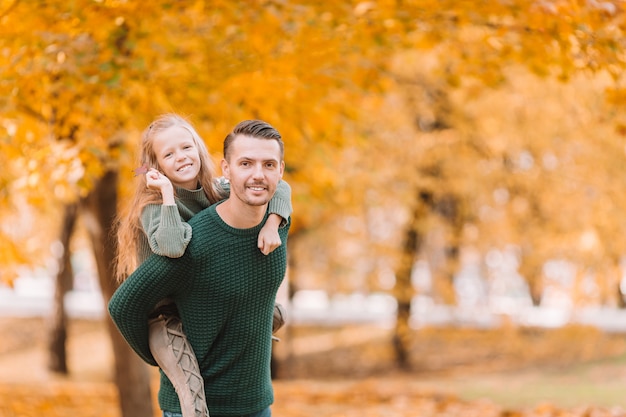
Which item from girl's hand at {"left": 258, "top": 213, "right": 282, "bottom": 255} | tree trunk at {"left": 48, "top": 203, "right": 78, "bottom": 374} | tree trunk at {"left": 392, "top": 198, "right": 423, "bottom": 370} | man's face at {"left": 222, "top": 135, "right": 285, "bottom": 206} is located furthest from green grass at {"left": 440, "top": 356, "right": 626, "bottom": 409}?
tree trunk at {"left": 48, "top": 203, "right": 78, "bottom": 374}

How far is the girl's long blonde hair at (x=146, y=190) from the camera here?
2371mm

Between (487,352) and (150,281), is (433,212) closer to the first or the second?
(487,352)

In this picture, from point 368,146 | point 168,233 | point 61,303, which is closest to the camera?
point 168,233

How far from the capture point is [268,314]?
2.46 metres

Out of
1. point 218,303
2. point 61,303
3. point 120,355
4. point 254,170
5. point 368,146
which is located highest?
point 254,170

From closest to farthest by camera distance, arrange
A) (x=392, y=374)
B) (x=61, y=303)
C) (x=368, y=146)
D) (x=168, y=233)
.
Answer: (x=168, y=233)
(x=368, y=146)
(x=61, y=303)
(x=392, y=374)

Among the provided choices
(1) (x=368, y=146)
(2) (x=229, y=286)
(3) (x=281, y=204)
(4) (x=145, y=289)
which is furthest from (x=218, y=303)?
(1) (x=368, y=146)

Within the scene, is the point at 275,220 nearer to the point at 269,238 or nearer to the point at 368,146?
the point at 269,238

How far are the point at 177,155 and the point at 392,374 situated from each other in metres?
11.7

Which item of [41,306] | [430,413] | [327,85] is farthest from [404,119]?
[41,306]

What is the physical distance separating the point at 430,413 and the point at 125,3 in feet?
17.2

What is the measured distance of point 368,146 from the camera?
31.5 feet

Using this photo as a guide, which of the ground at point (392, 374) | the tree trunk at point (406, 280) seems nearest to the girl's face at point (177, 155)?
the ground at point (392, 374)

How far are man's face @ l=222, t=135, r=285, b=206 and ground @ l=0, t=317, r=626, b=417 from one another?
5.34 m
